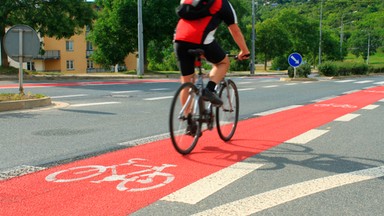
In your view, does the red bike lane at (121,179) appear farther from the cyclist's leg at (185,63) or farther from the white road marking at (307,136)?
the cyclist's leg at (185,63)

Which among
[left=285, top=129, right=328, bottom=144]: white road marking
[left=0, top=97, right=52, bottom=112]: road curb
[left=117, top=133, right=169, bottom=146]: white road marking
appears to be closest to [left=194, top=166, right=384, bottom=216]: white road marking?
[left=285, top=129, right=328, bottom=144]: white road marking

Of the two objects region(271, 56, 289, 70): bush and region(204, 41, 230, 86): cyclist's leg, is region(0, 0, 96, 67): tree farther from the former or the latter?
region(271, 56, 289, 70): bush

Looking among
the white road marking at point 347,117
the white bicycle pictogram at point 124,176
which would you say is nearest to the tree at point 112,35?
the white road marking at point 347,117

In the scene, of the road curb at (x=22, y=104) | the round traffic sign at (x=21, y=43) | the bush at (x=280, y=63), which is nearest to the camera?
the road curb at (x=22, y=104)

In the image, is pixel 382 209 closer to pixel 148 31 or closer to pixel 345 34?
pixel 148 31

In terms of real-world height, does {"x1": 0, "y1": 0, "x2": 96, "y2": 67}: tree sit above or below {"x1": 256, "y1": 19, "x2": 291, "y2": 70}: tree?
below

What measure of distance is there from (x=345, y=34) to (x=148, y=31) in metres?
97.6

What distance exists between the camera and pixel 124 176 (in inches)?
158

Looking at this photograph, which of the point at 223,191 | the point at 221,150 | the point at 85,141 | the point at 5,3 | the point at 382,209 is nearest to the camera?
the point at 382,209

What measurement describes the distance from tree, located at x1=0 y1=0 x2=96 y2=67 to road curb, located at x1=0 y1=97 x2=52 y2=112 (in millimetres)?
15368

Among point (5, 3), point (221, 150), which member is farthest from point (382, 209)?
point (5, 3)

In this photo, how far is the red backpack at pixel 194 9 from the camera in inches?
188

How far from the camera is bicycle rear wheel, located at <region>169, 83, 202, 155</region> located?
191 inches

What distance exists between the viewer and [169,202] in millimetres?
3318
